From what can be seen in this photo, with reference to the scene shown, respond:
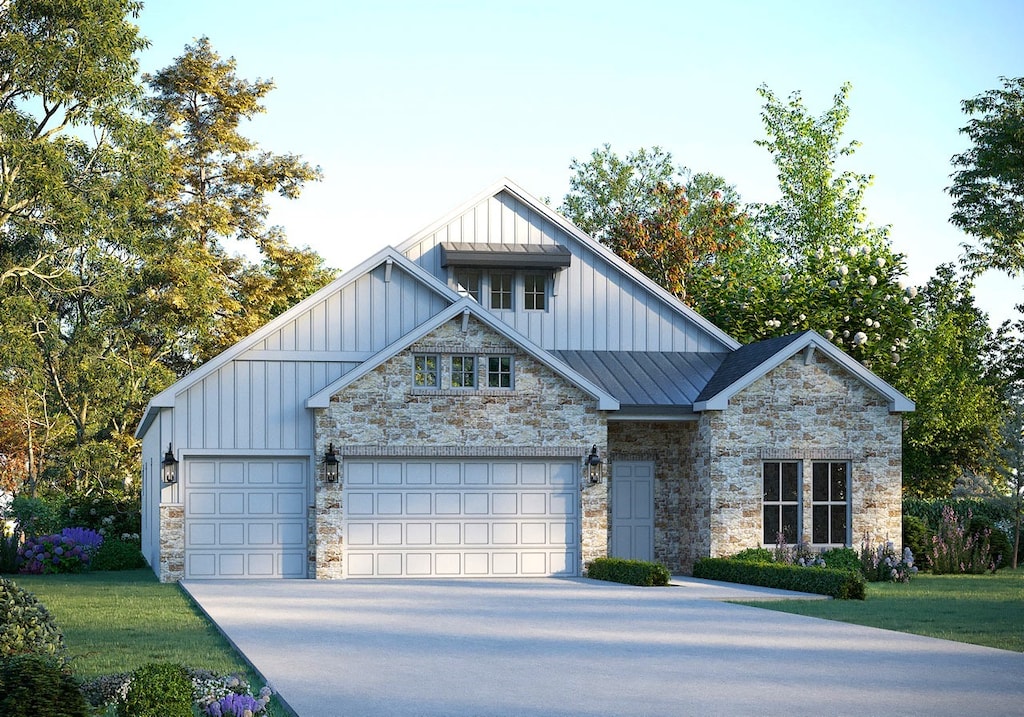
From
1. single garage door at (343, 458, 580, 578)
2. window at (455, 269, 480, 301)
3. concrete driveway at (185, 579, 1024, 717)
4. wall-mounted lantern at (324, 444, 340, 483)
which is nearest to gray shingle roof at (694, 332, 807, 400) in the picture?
single garage door at (343, 458, 580, 578)

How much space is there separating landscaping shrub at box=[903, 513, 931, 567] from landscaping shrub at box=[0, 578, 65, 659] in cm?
1872

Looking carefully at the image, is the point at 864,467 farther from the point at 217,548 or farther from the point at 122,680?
the point at 122,680

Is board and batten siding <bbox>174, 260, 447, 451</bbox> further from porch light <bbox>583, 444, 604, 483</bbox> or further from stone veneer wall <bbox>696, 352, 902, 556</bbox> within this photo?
stone veneer wall <bbox>696, 352, 902, 556</bbox>

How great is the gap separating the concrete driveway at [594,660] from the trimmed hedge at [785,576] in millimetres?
2203

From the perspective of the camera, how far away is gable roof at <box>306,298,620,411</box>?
922 inches

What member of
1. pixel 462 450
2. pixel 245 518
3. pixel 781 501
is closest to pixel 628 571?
pixel 462 450

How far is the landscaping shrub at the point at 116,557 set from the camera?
26953mm

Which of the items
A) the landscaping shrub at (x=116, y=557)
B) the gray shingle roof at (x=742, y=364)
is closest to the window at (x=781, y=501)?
the gray shingle roof at (x=742, y=364)

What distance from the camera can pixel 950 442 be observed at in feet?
143

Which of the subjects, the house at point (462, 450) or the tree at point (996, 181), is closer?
the house at point (462, 450)

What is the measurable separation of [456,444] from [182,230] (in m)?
16.7

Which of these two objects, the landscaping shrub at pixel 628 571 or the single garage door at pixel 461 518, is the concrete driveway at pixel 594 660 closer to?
the landscaping shrub at pixel 628 571

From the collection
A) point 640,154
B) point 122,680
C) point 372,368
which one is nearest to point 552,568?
point 372,368

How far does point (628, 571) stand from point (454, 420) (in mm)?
4230
